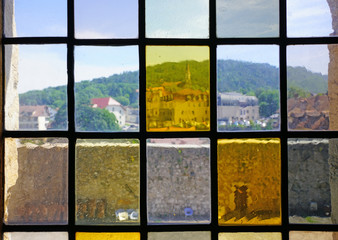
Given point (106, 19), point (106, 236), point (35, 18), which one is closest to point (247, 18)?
point (106, 19)

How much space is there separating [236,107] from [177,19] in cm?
55

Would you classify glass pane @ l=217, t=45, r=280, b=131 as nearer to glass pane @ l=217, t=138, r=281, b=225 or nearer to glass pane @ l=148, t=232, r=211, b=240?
glass pane @ l=217, t=138, r=281, b=225

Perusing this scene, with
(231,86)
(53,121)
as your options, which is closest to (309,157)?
(231,86)

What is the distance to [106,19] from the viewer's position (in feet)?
5.22

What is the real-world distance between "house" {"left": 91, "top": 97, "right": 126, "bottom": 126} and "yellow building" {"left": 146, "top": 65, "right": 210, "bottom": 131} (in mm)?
134

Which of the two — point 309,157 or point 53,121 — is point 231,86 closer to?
point 309,157

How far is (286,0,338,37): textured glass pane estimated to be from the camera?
1.58 meters

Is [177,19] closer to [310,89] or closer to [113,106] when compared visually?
[113,106]

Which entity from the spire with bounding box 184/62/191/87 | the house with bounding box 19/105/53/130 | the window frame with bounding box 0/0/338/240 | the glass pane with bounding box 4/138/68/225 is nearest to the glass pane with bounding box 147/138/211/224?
the window frame with bounding box 0/0/338/240

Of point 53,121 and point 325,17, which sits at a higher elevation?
point 325,17

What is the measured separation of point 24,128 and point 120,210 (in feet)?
2.15

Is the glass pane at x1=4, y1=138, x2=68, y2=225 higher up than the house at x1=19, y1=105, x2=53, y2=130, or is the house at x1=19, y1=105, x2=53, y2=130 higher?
the house at x1=19, y1=105, x2=53, y2=130

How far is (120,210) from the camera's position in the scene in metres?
1.58

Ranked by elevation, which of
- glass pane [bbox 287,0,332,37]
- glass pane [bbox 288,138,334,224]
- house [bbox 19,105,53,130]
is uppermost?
glass pane [bbox 287,0,332,37]
